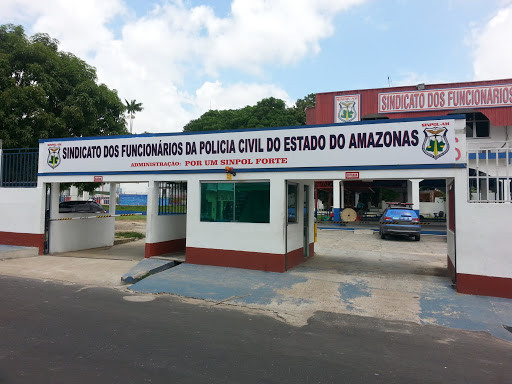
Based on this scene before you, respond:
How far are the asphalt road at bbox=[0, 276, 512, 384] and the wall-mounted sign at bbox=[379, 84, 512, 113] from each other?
833 inches

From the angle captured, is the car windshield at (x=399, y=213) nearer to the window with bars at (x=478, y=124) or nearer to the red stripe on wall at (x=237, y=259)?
the red stripe on wall at (x=237, y=259)

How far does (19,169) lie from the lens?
13180 mm

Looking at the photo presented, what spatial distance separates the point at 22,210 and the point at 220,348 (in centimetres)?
1106

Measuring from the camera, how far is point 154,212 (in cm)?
1132

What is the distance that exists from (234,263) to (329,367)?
→ 6062 mm

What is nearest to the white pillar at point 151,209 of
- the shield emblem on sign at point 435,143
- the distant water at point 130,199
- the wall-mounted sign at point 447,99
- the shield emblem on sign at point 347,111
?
the shield emblem on sign at point 435,143

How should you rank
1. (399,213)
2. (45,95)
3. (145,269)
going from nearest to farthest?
(145,269) → (45,95) → (399,213)

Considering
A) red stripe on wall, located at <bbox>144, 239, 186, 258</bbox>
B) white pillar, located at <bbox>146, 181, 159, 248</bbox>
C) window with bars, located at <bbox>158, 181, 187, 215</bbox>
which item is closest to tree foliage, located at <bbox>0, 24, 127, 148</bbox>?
window with bars, located at <bbox>158, 181, 187, 215</bbox>

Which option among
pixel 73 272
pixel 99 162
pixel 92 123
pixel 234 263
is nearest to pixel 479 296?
pixel 234 263

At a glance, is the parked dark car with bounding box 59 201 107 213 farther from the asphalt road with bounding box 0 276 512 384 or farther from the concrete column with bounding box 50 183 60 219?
the asphalt road with bounding box 0 276 512 384

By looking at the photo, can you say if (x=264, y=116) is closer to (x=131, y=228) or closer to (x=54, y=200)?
(x=131, y=228)

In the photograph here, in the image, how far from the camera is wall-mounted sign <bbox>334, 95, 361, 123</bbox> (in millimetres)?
25531

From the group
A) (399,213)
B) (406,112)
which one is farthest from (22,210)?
(406,112)

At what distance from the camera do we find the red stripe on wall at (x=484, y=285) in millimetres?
7688
